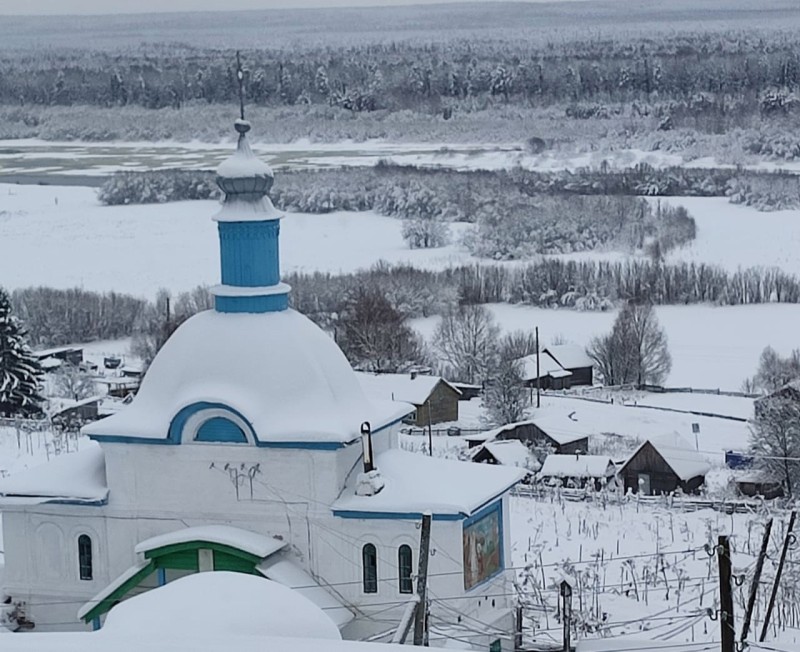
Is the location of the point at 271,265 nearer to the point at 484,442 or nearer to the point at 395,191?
the point at 484,442

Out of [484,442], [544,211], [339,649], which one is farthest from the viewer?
[544,211]

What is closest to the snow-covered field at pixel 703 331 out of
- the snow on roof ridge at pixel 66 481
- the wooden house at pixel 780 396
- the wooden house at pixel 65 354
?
the wooden house at pixel 780 396

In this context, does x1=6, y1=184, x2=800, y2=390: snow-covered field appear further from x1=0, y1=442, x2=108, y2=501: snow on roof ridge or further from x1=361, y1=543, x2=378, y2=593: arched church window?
x1=361, y1=543, x2=378, y2=593: arched church window

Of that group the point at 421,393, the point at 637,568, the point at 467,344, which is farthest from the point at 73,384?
the point at 637,568

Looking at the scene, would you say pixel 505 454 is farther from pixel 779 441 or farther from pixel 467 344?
pixel 467 344

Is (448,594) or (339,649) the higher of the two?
(339,649)

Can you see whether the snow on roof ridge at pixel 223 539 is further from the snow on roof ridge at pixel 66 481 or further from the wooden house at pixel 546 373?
the wooden house at pixel 546 373

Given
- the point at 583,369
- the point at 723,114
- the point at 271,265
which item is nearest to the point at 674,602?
the point at 271,265
